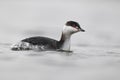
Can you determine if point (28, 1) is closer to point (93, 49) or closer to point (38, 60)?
point (93, 49)

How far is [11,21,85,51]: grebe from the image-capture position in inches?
659

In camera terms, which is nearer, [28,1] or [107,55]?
[107,55]

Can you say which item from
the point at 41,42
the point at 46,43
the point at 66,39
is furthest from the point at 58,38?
the point at 41,42

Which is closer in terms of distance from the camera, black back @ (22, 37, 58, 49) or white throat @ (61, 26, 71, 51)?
black back @ (22, 37, 58, 49)

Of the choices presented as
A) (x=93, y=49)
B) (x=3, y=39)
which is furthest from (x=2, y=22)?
(x=93, y=49)

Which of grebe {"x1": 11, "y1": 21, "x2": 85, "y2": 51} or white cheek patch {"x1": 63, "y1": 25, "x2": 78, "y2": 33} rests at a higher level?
white cheek patch {"x1": 63, "y1": 25, "x2": 78, "y2": 33}

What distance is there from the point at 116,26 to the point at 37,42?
9785 millimetres

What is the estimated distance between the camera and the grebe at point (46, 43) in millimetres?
16734

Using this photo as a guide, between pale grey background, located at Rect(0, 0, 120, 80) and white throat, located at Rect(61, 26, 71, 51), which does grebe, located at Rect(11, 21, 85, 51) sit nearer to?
white throat, located at Rect(61, 26, 71, 51)

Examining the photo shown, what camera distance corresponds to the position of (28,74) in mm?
12445

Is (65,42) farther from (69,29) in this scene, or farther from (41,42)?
(41,42)

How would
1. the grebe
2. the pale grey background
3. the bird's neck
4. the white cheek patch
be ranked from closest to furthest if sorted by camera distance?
the pale grey background < the grebe < the bird's neck < the white cheek patch

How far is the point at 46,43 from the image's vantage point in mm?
17031

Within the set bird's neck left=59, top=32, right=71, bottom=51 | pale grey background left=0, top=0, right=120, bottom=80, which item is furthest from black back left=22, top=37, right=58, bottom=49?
pale grey background left=0, top=0, right=120, bottom=80
